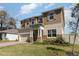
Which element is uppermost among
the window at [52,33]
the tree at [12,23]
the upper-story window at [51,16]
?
the upper-story window at [51,16]

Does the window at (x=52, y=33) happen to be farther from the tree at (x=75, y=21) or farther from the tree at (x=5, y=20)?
the tree at (x=5, y=20)

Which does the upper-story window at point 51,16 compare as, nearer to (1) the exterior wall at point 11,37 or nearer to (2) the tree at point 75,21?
(2) the tree at point 75,21

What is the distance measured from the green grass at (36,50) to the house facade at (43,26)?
188mm

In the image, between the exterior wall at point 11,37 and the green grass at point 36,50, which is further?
the exterior wall at point 11,37

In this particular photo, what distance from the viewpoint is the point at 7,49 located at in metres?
4.32

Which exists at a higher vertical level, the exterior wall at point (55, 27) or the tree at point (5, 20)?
the tree at point (5, 20)

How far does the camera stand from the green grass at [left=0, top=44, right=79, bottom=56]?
4273mm

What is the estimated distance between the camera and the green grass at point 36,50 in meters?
4.27

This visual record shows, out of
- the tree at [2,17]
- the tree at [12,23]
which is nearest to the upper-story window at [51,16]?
the tree at [12,23]

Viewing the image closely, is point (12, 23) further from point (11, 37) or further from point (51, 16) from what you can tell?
point (51, 16)

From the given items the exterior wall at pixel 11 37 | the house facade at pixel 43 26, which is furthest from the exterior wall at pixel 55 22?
the exterior wall at pixel 11 37

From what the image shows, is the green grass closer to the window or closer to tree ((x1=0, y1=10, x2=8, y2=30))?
the window

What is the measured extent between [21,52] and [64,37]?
0.97 meters

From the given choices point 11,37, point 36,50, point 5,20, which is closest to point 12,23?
point 5,20
